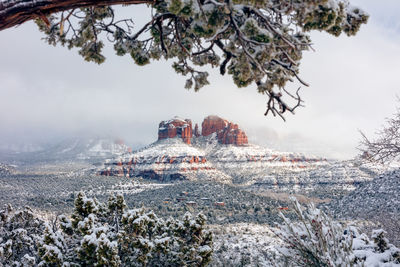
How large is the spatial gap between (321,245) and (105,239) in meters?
6.08

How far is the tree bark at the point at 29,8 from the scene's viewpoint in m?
2.59

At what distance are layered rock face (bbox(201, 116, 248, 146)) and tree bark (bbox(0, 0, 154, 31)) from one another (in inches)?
5503

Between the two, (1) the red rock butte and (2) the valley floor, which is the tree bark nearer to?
(2) the valley floor

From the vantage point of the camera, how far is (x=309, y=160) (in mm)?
122000

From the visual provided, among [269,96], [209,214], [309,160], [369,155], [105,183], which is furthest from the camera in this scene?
[309,160]

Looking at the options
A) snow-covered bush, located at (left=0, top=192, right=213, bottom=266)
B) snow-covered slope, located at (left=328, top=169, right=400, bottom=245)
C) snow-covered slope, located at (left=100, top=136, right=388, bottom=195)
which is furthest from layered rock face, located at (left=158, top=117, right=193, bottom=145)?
snow-covered bush, located at (left=0, top=192, right=213, bottom=266)

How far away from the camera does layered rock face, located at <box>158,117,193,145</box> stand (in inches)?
5477

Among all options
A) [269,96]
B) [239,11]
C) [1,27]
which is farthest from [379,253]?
[1,27]

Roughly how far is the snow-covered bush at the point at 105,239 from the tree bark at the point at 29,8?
6.54m

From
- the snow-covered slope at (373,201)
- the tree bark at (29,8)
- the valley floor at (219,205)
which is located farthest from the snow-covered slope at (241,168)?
the tree bark at (29,8)

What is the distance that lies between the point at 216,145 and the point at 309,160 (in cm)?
4626

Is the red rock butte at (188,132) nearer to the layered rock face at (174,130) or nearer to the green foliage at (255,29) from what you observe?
Answer: the layered rock face at (174,130)

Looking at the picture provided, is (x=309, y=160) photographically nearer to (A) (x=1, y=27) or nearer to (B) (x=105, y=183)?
(B) (x=105, y=183)

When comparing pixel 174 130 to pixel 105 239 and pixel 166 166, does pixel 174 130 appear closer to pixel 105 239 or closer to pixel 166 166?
pixel 166 166
